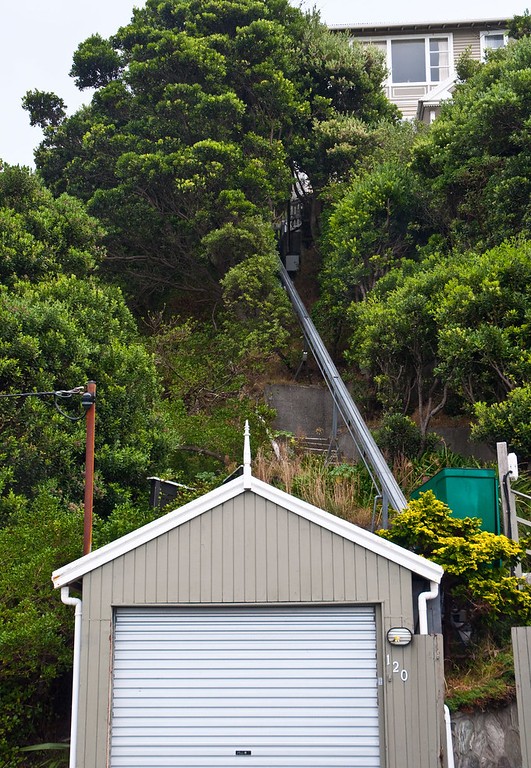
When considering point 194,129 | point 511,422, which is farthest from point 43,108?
point 511,422

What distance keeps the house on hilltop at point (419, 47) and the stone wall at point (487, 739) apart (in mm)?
30024

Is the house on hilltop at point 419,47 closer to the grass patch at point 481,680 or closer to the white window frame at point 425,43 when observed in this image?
the white window frame at point 425,43

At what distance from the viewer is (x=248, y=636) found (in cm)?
1069

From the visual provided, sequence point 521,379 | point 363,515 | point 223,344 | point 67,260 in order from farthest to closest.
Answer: point 223,344
point 67,260
point 521,379
point 363,515

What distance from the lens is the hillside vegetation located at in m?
15.4

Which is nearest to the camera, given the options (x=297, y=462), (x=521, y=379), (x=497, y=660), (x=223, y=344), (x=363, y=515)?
(x=497, y=660)

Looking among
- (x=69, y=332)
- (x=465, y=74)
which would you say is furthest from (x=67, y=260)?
(x=465, y=74)

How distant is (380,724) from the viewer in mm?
10250

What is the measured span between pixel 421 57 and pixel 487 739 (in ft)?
106

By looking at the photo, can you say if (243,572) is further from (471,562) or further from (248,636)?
(471,562)

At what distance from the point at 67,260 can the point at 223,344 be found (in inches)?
196

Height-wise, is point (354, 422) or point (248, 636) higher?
point (354, 422)

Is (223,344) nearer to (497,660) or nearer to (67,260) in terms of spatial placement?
(67,260)

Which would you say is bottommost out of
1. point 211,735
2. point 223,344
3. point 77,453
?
point 211,735
